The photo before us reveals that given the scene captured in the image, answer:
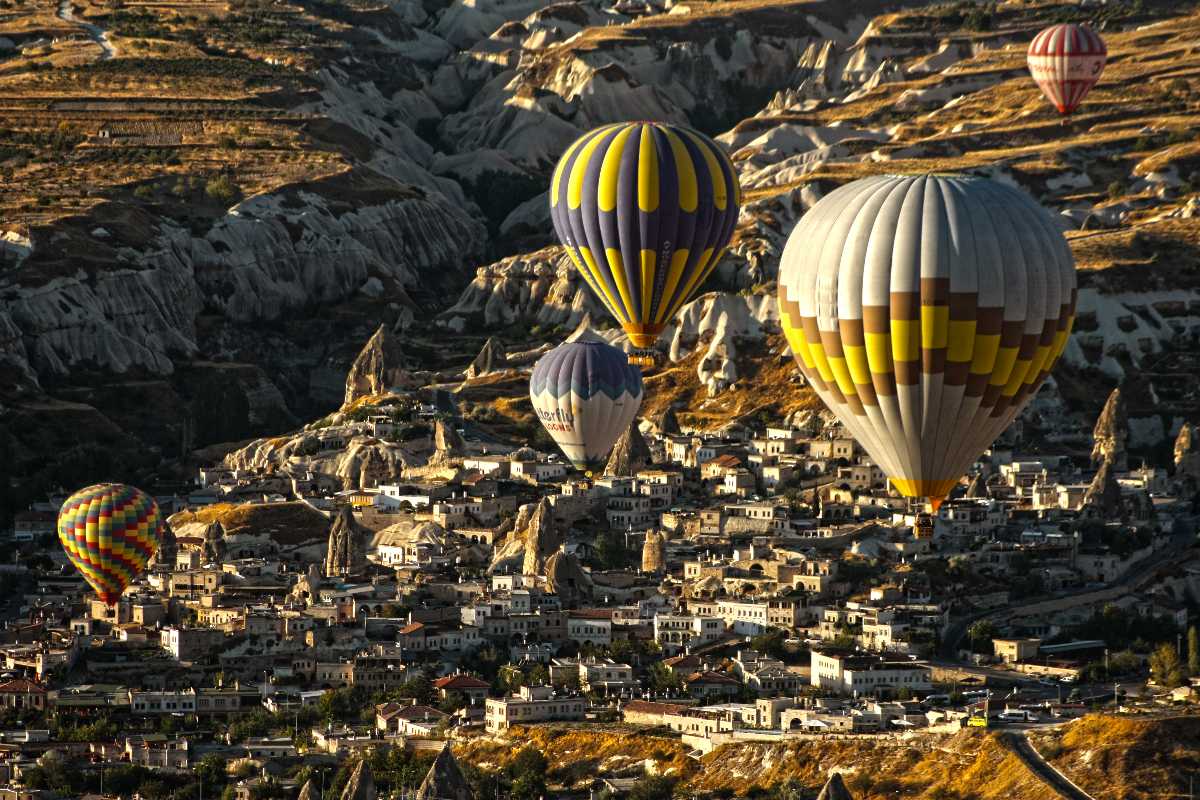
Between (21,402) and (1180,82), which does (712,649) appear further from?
(1180,82)

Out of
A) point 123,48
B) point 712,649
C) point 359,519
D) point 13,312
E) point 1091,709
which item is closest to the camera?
point 1091,709

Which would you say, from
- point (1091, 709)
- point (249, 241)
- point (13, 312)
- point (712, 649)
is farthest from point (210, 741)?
Answer: point (249, 241)

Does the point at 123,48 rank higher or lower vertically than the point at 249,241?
higher

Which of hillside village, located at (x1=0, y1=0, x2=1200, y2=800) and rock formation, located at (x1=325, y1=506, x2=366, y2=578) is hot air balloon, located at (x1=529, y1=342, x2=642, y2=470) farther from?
rock formation, located at (x1=325, y1=506, x2=366, y2=578)

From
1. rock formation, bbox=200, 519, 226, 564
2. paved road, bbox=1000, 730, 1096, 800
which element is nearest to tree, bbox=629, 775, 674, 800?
paved road, bbox=1000, 730, 1096, 800

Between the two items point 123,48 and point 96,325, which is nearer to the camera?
point 96,325

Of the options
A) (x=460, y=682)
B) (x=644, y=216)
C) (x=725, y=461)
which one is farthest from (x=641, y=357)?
(x=725, y=461)
